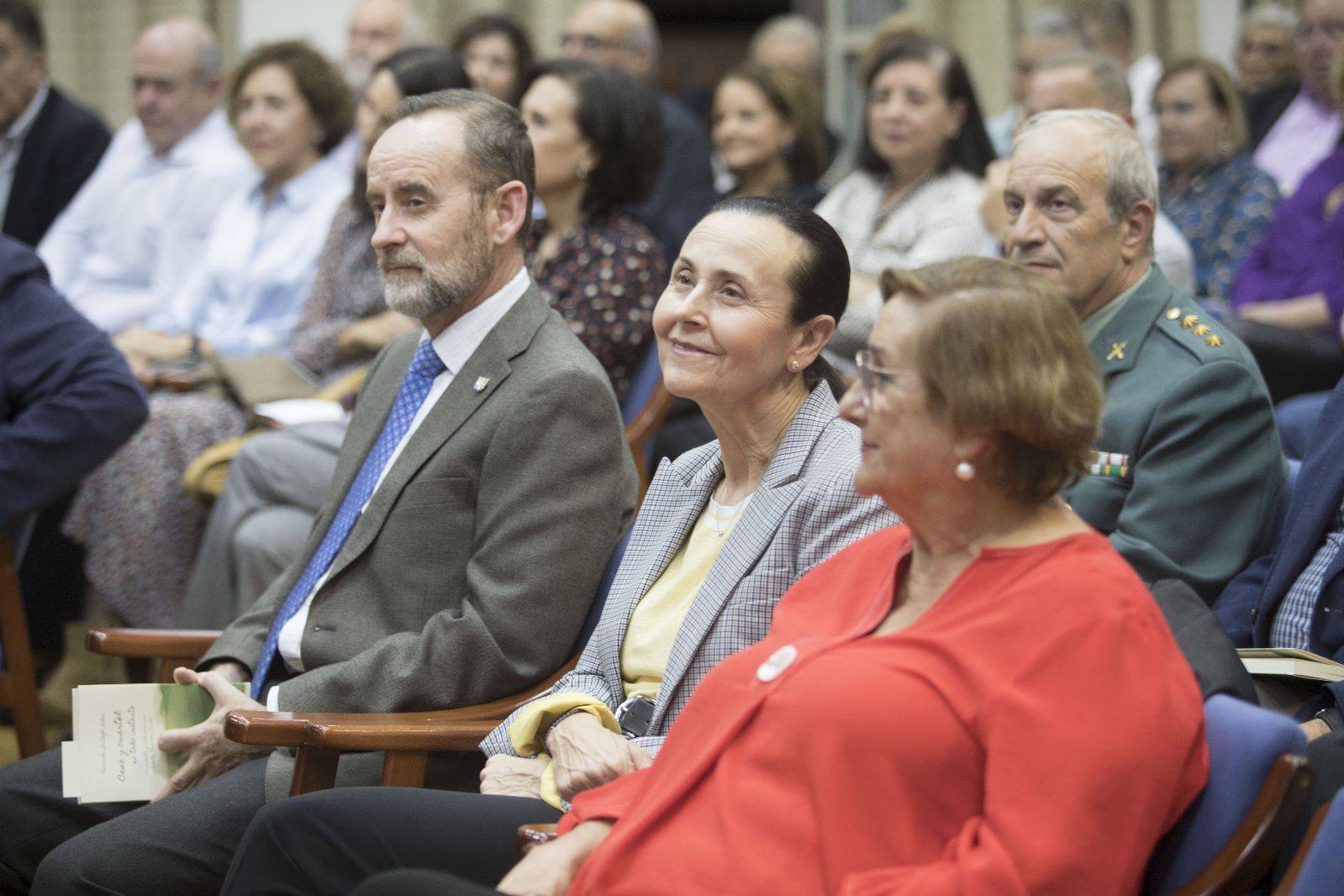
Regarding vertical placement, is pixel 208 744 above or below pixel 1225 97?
below

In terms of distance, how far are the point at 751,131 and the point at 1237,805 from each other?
3720 mm

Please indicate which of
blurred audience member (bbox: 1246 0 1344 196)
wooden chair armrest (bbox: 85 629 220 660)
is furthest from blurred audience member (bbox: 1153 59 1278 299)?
wooden chair armrest (bbox: 85 629 220 660)

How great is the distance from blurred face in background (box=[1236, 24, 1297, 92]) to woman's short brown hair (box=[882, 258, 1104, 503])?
4.78 meters

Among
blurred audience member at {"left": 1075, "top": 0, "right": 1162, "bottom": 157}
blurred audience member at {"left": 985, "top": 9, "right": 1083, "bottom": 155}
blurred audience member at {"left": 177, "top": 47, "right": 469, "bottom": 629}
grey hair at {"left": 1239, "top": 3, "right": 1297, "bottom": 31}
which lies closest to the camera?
blurred audience member at {"left": 177, "top": 47, "right": 469, "bottom": 629}

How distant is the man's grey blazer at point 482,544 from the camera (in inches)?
94.0

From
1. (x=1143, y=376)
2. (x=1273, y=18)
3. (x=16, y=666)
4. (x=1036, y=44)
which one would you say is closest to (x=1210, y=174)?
(x=1036, y=44)

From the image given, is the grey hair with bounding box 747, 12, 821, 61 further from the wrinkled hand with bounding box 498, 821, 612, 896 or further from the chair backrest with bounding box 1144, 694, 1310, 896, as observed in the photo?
the chair backrest with bounding box 1144, 694, 1310, 896

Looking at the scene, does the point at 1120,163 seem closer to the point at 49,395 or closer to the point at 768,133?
the point at 49,395

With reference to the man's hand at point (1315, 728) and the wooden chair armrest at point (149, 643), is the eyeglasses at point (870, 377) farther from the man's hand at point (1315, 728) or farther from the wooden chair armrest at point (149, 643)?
the wooden chair armrest at point (149, 643)

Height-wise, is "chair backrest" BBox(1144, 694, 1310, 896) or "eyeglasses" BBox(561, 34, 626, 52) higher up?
"eyeglasses" BBox(561, 34, 626, 52)

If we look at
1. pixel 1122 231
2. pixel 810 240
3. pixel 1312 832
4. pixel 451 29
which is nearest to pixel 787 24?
pixel 451 29

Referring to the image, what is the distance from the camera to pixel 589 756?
2.06 metres

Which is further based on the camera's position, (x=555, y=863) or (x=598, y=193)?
(x=598, y=193)

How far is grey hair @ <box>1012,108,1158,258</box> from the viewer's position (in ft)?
9.20
